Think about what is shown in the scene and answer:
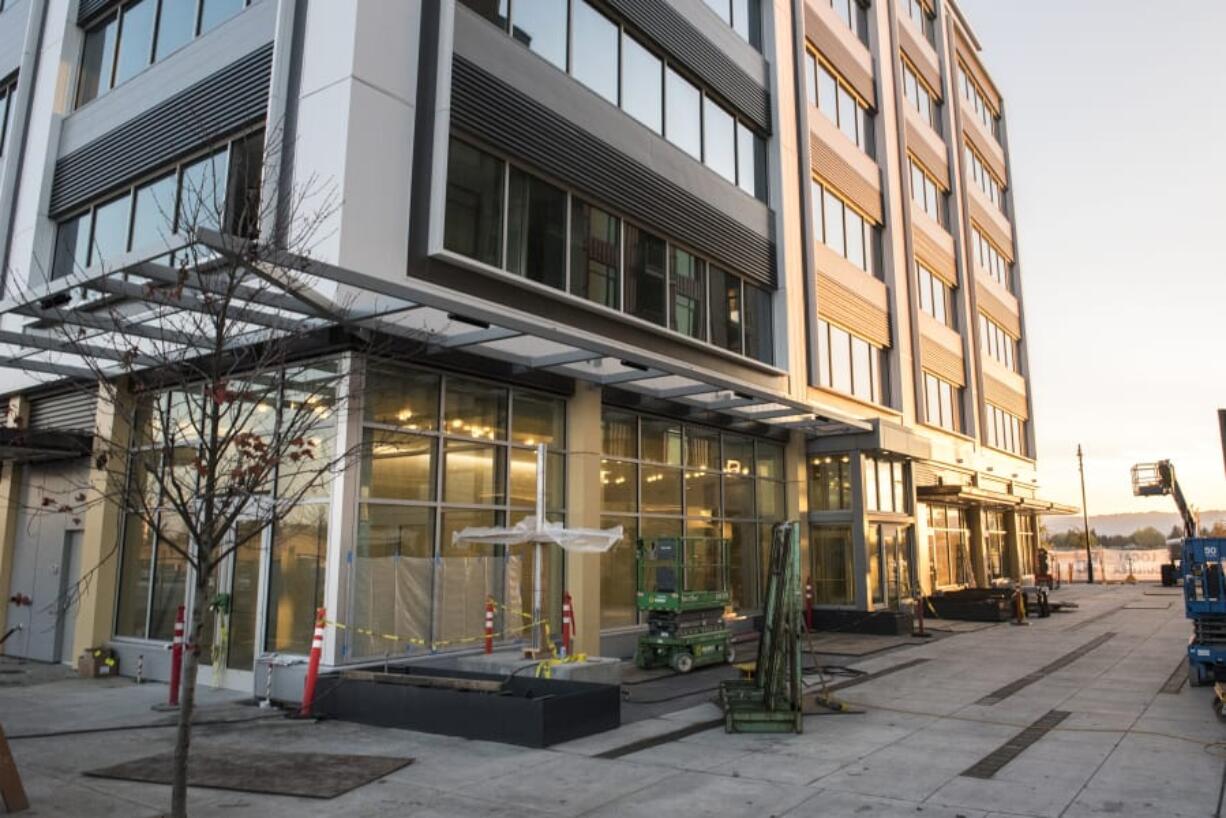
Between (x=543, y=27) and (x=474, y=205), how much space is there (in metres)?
4.52

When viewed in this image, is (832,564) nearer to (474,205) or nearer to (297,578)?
(474,205)

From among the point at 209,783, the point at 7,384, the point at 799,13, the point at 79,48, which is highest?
the point at 799,13

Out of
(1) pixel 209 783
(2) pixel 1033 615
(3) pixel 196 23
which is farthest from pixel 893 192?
(1) pixel 209 783

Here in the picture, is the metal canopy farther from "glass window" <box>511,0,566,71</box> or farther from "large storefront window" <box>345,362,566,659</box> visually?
"glass window" <box>511,0,566,71</box>

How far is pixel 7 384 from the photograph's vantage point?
778 inches

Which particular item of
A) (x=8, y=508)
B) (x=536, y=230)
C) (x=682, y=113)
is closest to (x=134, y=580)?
(x=8, y=508)

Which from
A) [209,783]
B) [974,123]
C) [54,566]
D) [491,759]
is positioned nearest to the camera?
[209,783]

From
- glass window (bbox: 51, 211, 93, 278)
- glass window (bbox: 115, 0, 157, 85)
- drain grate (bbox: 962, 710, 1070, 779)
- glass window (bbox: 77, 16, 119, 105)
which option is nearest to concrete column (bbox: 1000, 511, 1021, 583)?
drain grate (bbox: 962, 710, 1070, 779)

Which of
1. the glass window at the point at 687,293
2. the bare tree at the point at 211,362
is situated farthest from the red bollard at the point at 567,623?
the glass window at the point at 687,293

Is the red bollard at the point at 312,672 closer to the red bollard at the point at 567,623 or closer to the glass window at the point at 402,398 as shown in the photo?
the glass window at the point at 402,398

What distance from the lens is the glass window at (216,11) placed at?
1542cm

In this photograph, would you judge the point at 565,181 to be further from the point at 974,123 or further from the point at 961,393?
the point at 974,123

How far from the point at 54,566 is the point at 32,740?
9066mm

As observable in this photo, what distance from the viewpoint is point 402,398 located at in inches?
557
